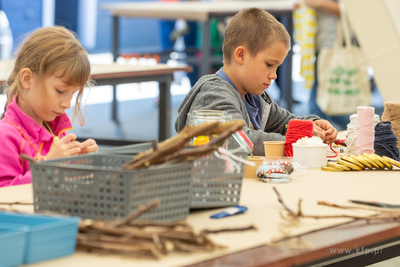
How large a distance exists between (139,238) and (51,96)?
94 cm

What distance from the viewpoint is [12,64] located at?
1825 millimetres

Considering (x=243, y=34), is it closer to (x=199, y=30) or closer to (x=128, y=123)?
(x=128, y=123)

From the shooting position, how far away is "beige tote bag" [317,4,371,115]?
4.53m

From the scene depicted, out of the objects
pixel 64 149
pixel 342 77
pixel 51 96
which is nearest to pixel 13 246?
pixel 64 149

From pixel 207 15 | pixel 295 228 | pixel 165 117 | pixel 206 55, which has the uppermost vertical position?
pixel 207 15

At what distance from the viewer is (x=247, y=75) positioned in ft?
6.57

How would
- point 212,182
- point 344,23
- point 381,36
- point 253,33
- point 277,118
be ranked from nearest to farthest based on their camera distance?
point 212,182 < point 253,33 < point 277,118 < point 381,36 < point 344,23

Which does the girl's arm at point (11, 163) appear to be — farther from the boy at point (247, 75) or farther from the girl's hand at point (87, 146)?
the boy at point (247, 75)

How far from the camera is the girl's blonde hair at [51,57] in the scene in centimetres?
163

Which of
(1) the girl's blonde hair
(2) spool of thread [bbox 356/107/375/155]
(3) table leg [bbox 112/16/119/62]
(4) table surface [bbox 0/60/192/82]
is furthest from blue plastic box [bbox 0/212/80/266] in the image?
(3) table leg [bbox 112/16/119/62]

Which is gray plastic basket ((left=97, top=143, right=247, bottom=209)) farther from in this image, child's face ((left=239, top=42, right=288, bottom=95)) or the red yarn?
child's face ((left=239, top=42, right=288, bottom=95))

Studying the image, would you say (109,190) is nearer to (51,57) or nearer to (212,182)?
(212,182)

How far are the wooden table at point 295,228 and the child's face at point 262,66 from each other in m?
0.57

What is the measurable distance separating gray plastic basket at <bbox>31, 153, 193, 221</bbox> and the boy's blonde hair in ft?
3.59
